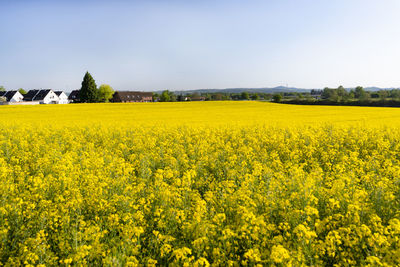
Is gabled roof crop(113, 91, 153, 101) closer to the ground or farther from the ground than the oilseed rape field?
farther from the ground

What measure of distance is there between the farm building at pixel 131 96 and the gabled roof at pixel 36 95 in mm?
27064

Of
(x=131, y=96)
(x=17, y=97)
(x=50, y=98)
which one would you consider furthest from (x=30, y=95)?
(x=131, y=96)

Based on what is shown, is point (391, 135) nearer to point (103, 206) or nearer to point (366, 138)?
point (366, 138)

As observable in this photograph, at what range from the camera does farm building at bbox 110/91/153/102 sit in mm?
120875

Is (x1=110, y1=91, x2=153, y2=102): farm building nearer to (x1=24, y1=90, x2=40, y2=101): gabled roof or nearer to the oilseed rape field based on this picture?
(x1=24, y1=90, x2=40, y2=101): gabled roof

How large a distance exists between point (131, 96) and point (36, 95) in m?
40.1

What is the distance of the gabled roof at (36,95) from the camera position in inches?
3922

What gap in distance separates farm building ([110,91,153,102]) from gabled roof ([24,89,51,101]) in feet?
88.8

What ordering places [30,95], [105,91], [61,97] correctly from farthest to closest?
[61,97] → [105,91] → [30,95]

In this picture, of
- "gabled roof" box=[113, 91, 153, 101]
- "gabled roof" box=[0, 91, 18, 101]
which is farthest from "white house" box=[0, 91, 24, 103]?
"gabled roof" box=[113, 91, 153, 101]

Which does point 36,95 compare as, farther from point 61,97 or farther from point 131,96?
point 131,96

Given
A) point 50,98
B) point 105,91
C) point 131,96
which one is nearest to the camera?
point 50,98

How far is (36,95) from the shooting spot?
100625 mm

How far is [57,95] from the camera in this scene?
110812mm
